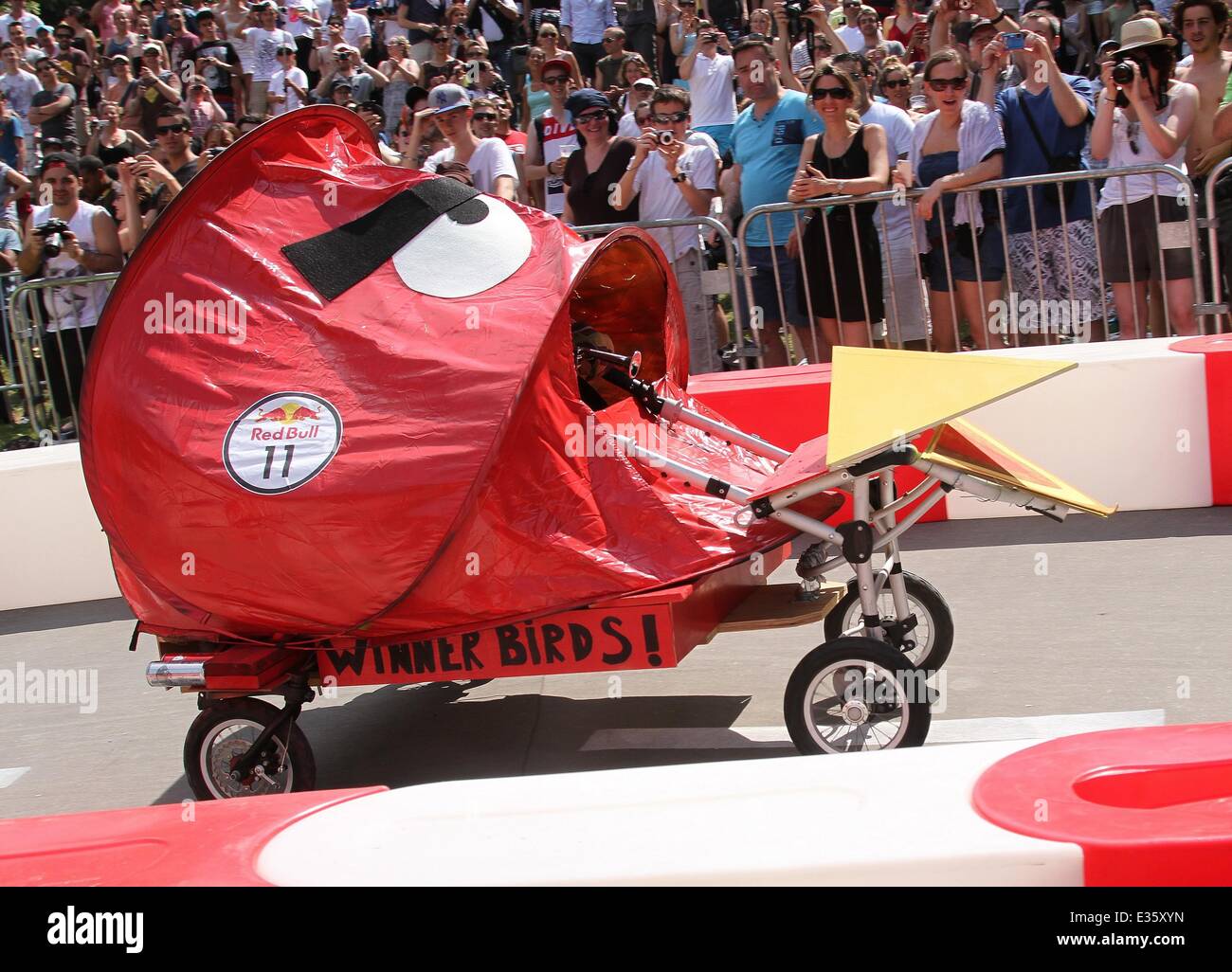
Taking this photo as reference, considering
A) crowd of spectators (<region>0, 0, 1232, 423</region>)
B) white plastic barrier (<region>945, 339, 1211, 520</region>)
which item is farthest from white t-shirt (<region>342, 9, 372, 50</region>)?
white plastic barrier (<region>945, 339, 1211, 520</region>)

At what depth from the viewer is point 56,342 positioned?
8930 mm

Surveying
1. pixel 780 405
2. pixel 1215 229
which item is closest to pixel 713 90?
pixel 780 405

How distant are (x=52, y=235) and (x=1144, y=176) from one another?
6.84 meters

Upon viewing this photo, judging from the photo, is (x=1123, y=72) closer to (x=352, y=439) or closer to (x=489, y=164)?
(x=489, y=164)

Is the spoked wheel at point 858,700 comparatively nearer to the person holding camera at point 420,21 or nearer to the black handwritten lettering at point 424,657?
the black handwritten lettering at point 424,657

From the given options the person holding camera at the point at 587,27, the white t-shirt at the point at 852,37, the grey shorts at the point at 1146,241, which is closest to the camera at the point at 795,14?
the white t-shirt at the point at 852,37

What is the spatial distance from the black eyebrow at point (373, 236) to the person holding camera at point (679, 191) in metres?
3.43

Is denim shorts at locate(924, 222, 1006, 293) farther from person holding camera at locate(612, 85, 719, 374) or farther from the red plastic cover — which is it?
the red plastic cover

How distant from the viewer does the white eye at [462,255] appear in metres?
4.52

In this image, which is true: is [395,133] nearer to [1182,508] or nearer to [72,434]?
[72,434]

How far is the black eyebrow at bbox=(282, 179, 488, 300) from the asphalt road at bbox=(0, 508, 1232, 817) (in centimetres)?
179
